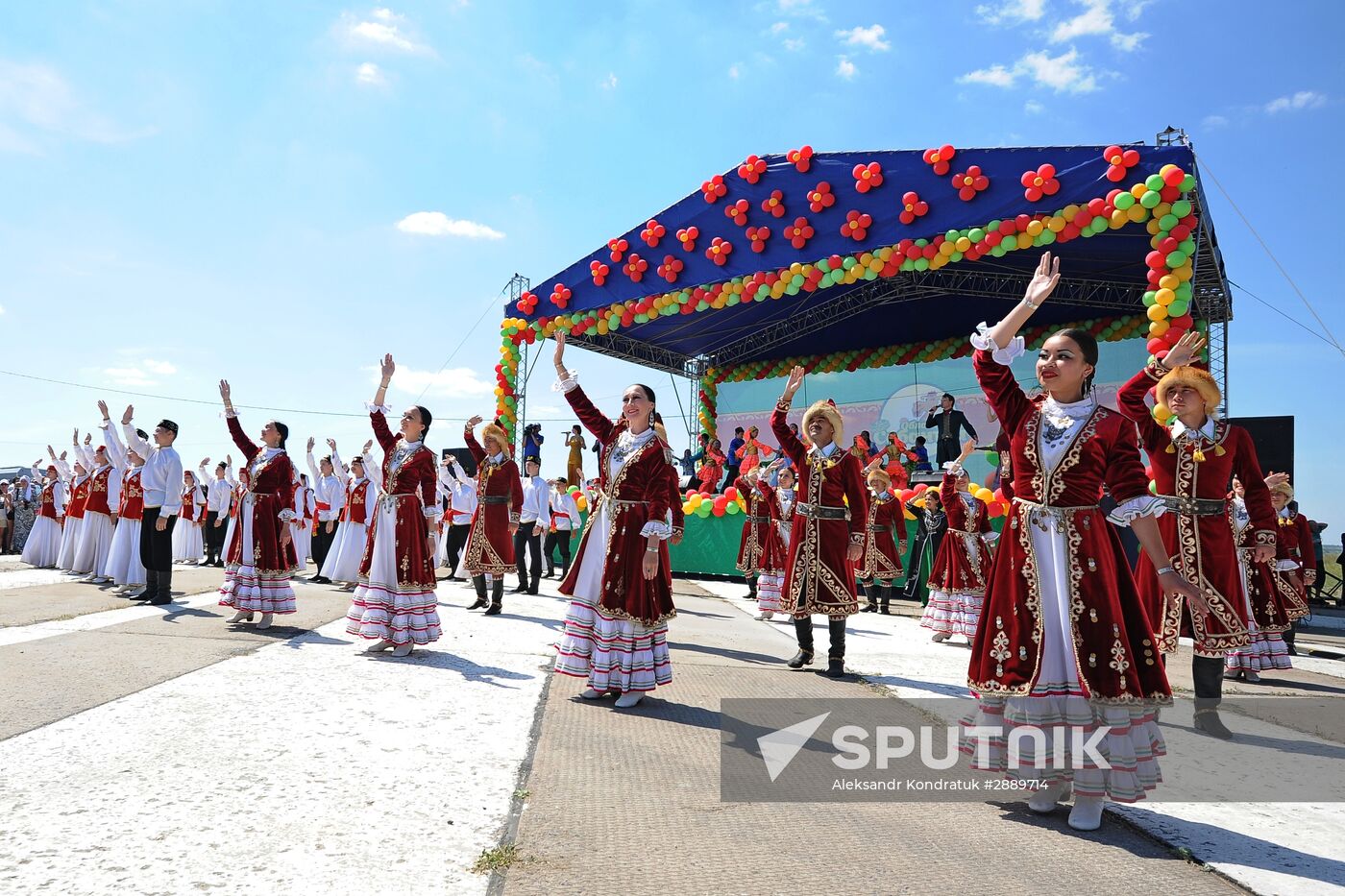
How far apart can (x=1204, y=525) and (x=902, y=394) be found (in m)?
15.6

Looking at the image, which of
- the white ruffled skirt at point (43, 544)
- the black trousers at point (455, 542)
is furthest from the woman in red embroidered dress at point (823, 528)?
the white ruffled skirt at point (43, 544)

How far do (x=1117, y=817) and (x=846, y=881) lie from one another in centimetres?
139

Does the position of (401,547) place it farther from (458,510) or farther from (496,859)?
(458,510)

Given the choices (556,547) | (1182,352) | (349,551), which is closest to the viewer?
(1182,352)

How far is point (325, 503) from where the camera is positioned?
14.2 metres

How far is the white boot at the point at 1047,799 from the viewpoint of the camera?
3.20 metres

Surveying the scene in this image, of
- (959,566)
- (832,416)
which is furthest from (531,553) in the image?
(832,416)

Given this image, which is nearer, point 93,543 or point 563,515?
point 93,543

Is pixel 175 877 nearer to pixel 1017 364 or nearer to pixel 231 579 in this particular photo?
pixel 231 579

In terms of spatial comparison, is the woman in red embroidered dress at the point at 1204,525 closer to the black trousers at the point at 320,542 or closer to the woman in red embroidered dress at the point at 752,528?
the woman in red embroidered dress at the point at 752,528

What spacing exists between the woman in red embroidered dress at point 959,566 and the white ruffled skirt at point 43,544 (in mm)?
15269

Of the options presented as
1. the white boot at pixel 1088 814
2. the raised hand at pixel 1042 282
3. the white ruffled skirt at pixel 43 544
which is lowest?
the white ruffled skirt at pixel 43 544

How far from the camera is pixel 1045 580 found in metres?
3.23

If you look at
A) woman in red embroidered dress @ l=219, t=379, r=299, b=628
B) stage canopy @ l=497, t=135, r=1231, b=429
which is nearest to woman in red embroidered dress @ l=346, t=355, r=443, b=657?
woman in red embroidered dress @ l=219, t=379, r=299, b=628
